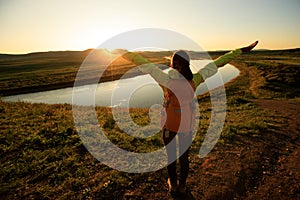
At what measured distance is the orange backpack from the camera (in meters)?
3.95

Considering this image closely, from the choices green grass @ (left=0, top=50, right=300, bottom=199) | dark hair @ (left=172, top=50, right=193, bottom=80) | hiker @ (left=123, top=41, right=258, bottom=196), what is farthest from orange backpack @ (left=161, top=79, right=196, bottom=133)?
green grass @ (left=0, top=50, right=300, bottom=199)

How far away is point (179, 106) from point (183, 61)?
2.77 ft

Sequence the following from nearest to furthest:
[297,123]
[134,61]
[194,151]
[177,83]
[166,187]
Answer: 1. [134,61]
2. [177,83]
3. [166,187]
4. [194,151]
5. [297,123]

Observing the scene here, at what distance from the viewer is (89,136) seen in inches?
349

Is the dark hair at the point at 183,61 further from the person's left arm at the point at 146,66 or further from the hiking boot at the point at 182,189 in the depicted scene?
the hiking boot at the point at 182,189

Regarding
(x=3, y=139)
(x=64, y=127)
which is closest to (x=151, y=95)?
(x=64, y=127)

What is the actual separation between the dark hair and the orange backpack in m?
0.14

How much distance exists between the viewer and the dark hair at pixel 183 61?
389 centimetres

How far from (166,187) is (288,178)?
3328 mm

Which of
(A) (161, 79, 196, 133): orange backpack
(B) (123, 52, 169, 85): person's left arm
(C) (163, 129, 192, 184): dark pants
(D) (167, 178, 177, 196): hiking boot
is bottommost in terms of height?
(D) (167, 178, 177, 196): hiking boot

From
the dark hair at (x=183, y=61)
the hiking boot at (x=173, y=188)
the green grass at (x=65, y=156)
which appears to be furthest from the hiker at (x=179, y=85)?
the green grass at (x=65, y=156)

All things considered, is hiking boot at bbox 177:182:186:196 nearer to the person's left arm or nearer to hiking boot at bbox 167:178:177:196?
hiking boot at bbox 167:178:177:196

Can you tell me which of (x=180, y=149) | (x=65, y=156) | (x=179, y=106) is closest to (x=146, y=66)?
(x=179, y=106)

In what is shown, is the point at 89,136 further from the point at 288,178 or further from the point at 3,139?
Result: the point at 288,178
